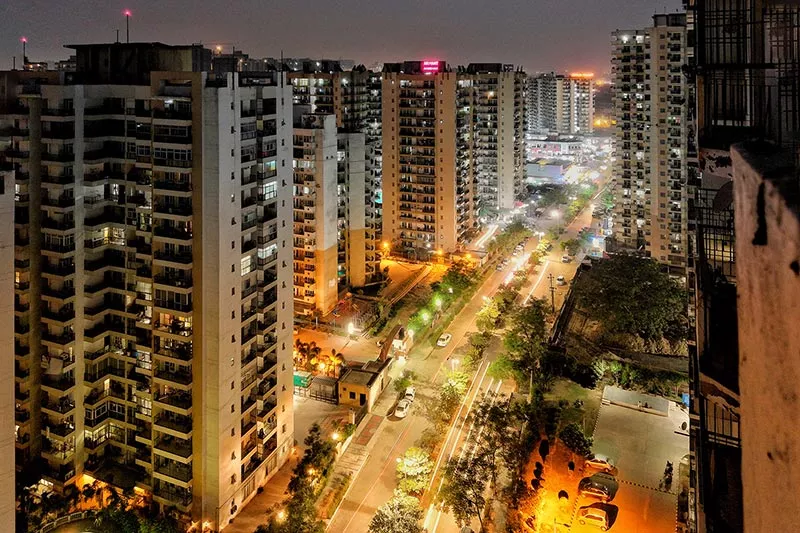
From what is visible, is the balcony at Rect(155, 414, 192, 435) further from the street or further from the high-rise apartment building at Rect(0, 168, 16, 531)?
the high-rise apartment building at Rect(0, 168, 16, 531)

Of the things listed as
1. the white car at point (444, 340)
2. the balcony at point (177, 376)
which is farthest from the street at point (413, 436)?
the balcony at point (177, 376)

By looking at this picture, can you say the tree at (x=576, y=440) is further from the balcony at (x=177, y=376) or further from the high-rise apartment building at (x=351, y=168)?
the high-rise apartment building at (x=351, y=168)

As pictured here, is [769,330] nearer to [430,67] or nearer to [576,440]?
[576,440]

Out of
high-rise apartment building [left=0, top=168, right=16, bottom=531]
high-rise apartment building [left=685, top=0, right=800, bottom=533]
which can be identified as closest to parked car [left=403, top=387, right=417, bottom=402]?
high-rise apartment building [left=0, top=168, right=16, bottom=531]

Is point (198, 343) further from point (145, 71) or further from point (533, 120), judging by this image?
point (533, 120)

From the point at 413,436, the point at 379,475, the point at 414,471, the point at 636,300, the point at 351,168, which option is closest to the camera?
the point at 414,471

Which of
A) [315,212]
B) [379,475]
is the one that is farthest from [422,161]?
[379,475]

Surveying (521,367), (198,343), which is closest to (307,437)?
(198,343)
